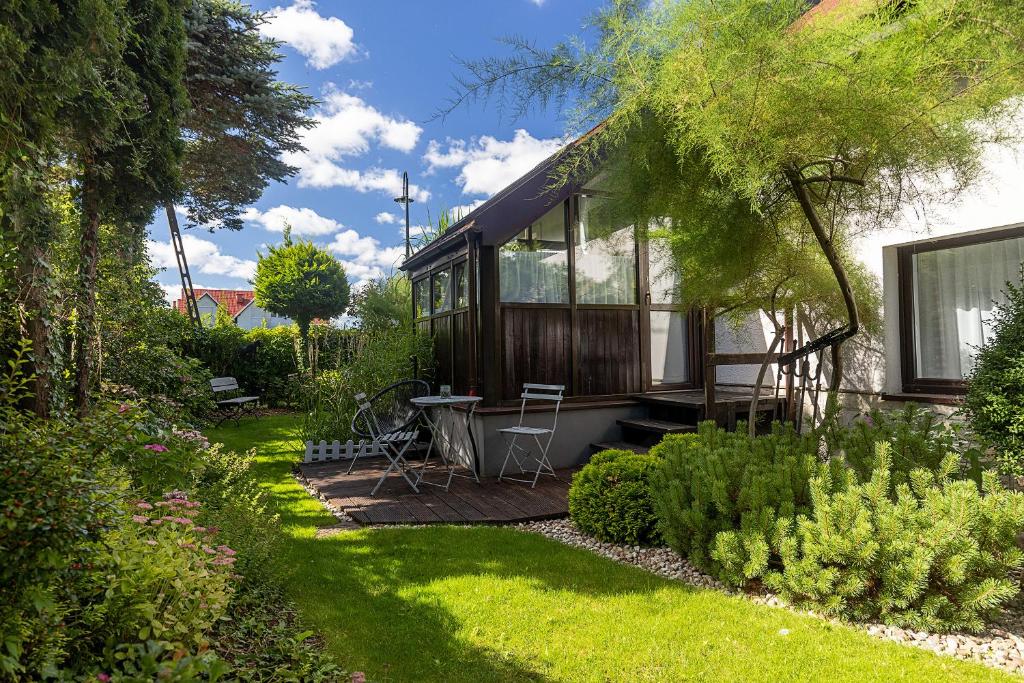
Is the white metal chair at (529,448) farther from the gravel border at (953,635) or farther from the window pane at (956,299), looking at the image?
the window pane at (956,299)

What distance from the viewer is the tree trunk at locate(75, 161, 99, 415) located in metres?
4.50

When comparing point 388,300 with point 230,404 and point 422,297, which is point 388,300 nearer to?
point 230,404

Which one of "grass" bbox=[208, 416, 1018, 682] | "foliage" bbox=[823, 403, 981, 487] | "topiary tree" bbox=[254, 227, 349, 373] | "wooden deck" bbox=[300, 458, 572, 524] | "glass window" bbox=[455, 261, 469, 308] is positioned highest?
"topiary tree" bbox=[254, 227, 349, 373]

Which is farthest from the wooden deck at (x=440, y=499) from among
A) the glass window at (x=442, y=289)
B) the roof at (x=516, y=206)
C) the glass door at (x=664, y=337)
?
the roof at (x=516, y=206)

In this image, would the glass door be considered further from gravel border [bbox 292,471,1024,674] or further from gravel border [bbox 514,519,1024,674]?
gravel border [bbox 514,519,1024,674]

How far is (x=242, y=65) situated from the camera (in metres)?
8.89

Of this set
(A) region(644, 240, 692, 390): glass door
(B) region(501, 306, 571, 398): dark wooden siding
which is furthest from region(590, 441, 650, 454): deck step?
(A) region(644, 240, 692, 390): glass door

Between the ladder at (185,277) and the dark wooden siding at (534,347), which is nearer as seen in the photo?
the dark wooden siding at (534,347)

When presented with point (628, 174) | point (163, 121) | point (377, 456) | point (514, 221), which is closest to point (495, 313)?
point (514, 221)

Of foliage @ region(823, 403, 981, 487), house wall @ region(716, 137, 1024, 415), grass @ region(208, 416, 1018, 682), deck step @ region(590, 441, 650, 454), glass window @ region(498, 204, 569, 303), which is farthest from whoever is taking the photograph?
glass window @ region(498, 204, 569, 303)

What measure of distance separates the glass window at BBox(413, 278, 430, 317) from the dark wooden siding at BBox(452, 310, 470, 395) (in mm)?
1566

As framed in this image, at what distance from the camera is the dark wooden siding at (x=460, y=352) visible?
766cm

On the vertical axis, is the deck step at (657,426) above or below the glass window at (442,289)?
below

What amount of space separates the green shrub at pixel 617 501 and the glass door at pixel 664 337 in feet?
11.7
